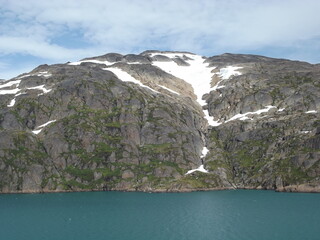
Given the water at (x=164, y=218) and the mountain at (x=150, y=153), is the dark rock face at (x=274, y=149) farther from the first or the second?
the water at (x=164, y=218)

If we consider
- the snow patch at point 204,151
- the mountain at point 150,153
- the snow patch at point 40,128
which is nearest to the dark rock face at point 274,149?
the mountain at point 150,153

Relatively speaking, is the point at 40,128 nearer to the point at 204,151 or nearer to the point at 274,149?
the point at 204,151

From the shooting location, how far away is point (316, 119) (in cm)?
17200

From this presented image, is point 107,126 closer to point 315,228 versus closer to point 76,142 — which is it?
point 76,142

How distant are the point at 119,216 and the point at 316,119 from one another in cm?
11920

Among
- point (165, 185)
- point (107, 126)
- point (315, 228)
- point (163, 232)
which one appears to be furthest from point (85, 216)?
point (107, 126)

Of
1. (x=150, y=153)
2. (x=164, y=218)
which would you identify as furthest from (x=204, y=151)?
(x=164, y=218)

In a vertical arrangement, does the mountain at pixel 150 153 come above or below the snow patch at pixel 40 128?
below

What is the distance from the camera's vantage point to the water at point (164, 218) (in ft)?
239

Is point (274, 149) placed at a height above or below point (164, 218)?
above

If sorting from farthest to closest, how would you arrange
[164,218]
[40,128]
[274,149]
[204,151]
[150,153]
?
[204,151], [40,128], [150,153], [274,149], [164,218]

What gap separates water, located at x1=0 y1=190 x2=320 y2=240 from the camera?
7288 cm

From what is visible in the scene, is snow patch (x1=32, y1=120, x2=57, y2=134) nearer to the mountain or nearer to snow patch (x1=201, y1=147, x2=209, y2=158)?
the mountain

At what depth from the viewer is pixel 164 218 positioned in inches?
3526
